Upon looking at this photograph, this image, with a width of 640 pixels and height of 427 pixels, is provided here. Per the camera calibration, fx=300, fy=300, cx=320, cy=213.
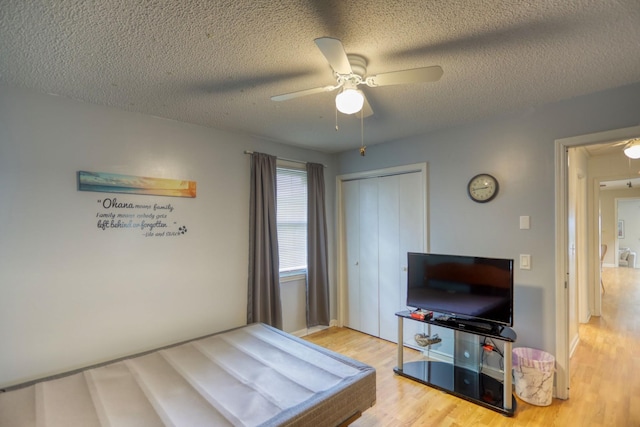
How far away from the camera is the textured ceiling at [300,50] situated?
137 centimetres

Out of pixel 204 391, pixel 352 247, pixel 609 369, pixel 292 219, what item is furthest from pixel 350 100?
pixel 609 369

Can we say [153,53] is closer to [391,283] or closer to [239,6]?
[239,6]

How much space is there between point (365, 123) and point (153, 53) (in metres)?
1.90

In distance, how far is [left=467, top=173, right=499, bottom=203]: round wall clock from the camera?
2824mm

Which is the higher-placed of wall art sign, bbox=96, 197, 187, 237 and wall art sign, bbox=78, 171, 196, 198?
wall art sign, bbox=78, 171, 196, 198

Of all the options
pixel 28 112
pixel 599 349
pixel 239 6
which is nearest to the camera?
pixel 239 6

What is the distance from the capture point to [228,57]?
1.76 meters

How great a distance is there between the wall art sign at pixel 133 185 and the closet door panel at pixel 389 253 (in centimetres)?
220

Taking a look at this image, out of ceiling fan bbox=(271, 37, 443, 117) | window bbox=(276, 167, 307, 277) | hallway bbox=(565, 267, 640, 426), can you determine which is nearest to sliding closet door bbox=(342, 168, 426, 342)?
window bbox=(276, 167, 307, 277)

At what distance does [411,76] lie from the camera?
61.9 inches

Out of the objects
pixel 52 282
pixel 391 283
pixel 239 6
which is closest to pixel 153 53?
pixel 239 6

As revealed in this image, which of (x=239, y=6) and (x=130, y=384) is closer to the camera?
(x=239, y=6)

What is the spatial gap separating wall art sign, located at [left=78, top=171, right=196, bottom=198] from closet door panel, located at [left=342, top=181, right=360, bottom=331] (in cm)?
206

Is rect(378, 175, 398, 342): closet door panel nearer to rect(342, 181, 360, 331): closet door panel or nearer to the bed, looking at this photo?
rect(342, 181, 360, 331): closet door panel
